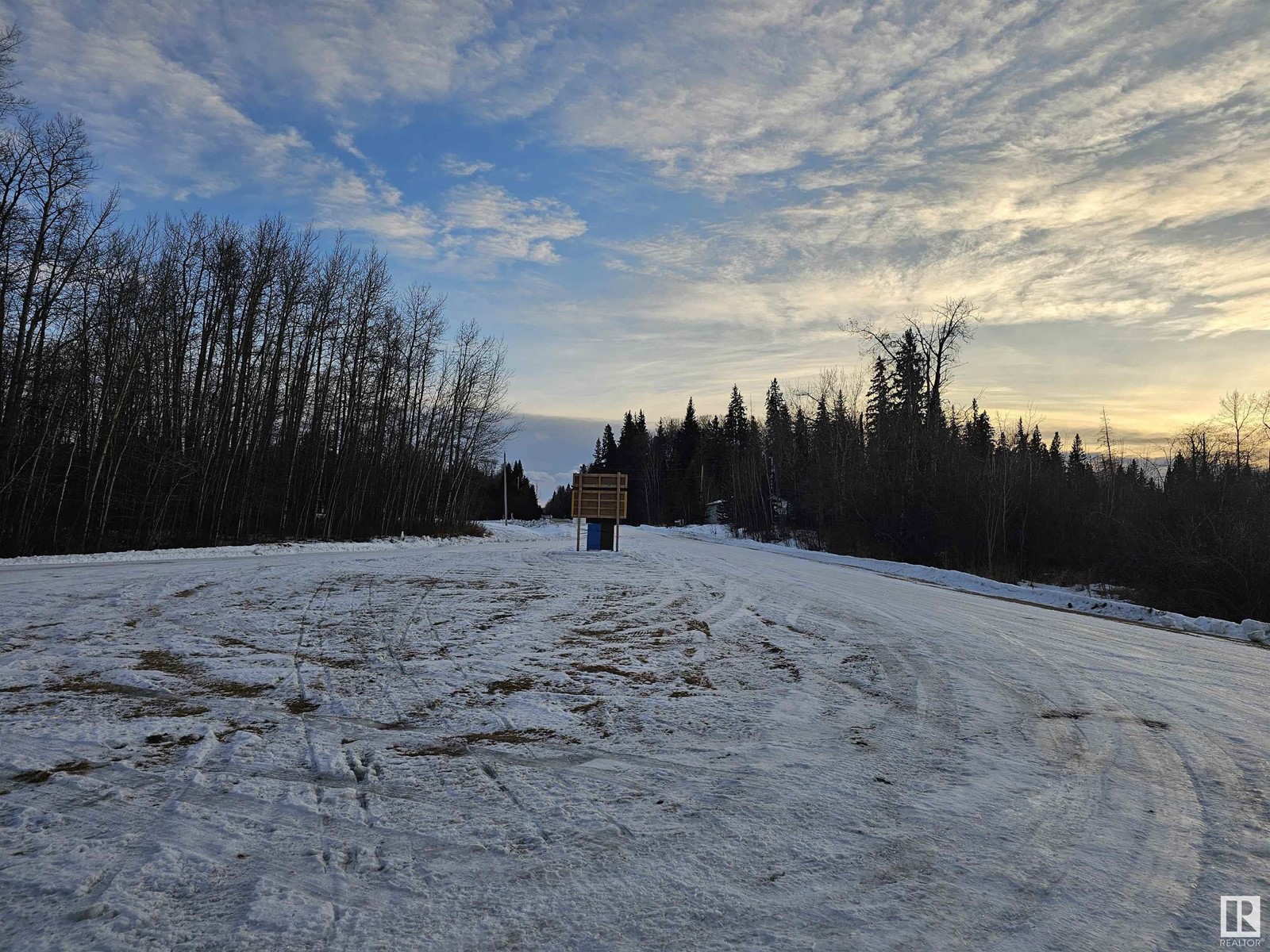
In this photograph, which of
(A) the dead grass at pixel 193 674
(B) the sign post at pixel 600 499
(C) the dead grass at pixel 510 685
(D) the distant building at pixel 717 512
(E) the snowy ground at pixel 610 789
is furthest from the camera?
(D) the distant building at pixel 717 512

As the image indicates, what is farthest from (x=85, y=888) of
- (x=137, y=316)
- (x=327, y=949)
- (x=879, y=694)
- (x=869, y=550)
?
(x=869, y=550)

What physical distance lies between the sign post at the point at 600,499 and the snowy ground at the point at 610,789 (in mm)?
13349

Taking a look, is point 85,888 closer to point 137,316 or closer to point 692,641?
point 692,641

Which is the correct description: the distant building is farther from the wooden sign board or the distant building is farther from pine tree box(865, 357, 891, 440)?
the wooden sign board

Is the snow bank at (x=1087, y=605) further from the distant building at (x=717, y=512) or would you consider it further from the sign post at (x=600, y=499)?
the distant building at (x=717, y=512)

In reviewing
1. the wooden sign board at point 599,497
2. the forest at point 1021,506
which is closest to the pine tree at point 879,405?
the forest at point 1021,506

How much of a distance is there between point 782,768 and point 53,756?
415 cm

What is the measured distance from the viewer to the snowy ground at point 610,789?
7.73 ft

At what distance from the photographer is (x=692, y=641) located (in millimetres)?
7484

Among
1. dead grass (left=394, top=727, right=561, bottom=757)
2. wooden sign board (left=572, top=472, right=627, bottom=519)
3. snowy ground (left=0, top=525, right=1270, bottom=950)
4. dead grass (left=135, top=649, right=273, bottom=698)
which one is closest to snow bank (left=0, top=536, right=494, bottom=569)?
wooden sign board (left=572, top=472, right=627, bottom=519)

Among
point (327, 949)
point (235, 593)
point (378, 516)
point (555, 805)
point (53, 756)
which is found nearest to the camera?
point (327, 949)

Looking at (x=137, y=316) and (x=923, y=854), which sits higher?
(x=137, y=316)

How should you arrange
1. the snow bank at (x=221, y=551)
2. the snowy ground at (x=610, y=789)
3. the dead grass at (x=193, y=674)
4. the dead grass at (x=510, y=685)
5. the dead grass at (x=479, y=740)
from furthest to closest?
1. the snow bank at (x=221, y=551)
2. the dead grass at (x=510, y=685)
3. the dead grass at (x=193, y=674)
4. the dead grass at (x=479, y=740)
5. the snowy ground at (x=610, y=789)

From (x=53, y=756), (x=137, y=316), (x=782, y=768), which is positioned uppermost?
(x=137, y=316)
